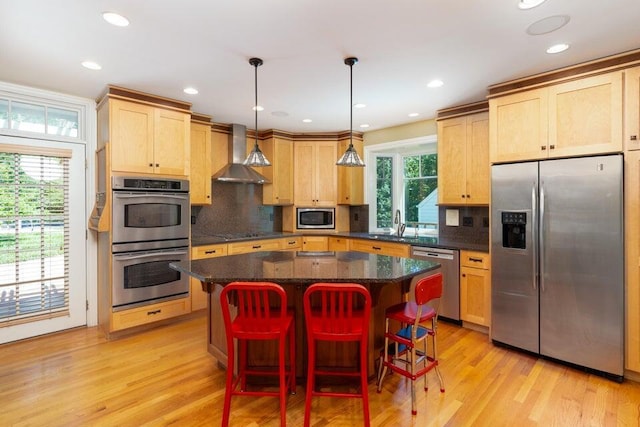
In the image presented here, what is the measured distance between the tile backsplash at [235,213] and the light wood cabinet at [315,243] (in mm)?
689

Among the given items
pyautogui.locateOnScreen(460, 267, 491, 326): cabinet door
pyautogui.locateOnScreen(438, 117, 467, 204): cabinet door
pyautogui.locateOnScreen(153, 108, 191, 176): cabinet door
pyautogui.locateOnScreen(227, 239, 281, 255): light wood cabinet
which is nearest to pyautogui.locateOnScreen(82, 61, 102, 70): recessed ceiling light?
pyautogui.locateOnScreen(153, 108, 191, 176): cabinet door

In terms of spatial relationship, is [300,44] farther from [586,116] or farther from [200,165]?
[200,165]

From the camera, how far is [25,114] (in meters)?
3.34

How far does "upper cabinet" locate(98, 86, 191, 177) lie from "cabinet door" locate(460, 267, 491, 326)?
134 inches

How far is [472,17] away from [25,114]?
413 cm

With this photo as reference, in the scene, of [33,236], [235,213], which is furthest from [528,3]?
[33,236]

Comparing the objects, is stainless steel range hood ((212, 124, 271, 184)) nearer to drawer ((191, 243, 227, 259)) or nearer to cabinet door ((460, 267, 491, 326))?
drawer ((191, 243, 227, 259))

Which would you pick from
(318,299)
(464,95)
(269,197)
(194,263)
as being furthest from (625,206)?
(269,197)

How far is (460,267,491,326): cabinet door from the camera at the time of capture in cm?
347

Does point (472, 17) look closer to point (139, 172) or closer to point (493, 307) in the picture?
point (493, 307)

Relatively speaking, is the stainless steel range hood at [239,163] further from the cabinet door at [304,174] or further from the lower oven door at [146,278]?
the lower oven door at [146,278]

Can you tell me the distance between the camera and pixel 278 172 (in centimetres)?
525

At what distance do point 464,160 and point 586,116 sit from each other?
1273 millimetres

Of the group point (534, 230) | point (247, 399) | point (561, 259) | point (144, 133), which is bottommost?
point (247, 399)
